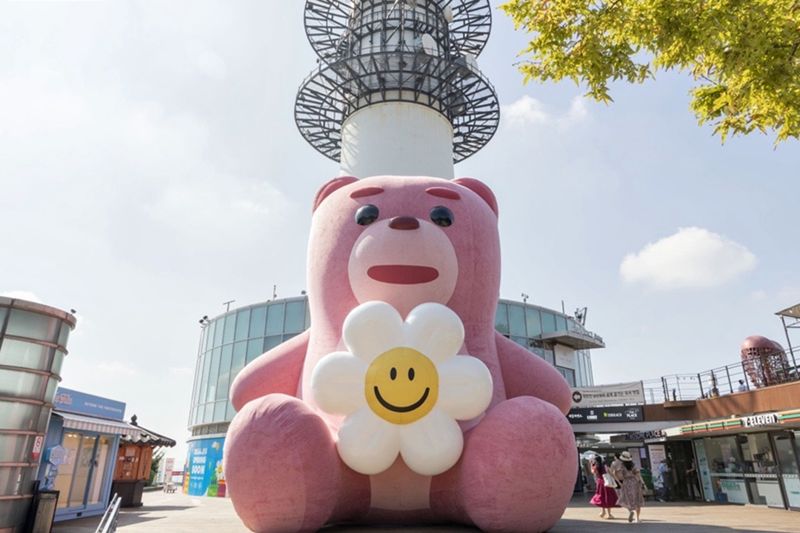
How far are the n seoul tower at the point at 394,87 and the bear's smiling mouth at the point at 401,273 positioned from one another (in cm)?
1277

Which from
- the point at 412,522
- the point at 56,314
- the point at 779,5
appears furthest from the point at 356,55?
the point at 412,522

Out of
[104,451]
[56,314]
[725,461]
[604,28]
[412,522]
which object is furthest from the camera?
[725,461]

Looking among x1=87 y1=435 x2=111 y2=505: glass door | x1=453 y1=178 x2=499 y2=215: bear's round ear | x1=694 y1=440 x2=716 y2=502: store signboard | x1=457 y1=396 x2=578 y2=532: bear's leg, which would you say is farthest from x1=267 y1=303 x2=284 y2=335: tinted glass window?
x1=457 y1=396 x2=578 y2=532: bear's leg

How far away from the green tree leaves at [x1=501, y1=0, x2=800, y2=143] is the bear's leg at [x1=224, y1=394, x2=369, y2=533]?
15.2ft

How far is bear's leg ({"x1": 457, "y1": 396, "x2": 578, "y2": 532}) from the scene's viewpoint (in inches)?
194

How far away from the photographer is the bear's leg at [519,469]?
4922mm

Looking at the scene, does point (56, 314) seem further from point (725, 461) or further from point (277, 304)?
point (725, 461)

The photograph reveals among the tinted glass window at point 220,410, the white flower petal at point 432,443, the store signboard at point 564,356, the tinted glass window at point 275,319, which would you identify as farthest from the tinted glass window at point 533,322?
the white flower petal at point 432,443

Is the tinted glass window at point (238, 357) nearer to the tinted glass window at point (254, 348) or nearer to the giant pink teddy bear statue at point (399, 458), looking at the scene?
the tinted glass window at point (254, 348)

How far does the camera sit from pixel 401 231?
5969mm

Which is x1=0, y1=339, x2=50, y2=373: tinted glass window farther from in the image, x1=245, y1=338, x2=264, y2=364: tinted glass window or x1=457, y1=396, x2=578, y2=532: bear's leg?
x1=245, y1=338, x2=264, y2=364: tinted glass window

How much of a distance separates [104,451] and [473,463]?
458 inches

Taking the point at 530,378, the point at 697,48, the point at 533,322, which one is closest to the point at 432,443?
the point at 530,378

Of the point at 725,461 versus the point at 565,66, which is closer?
the point at 565,66
